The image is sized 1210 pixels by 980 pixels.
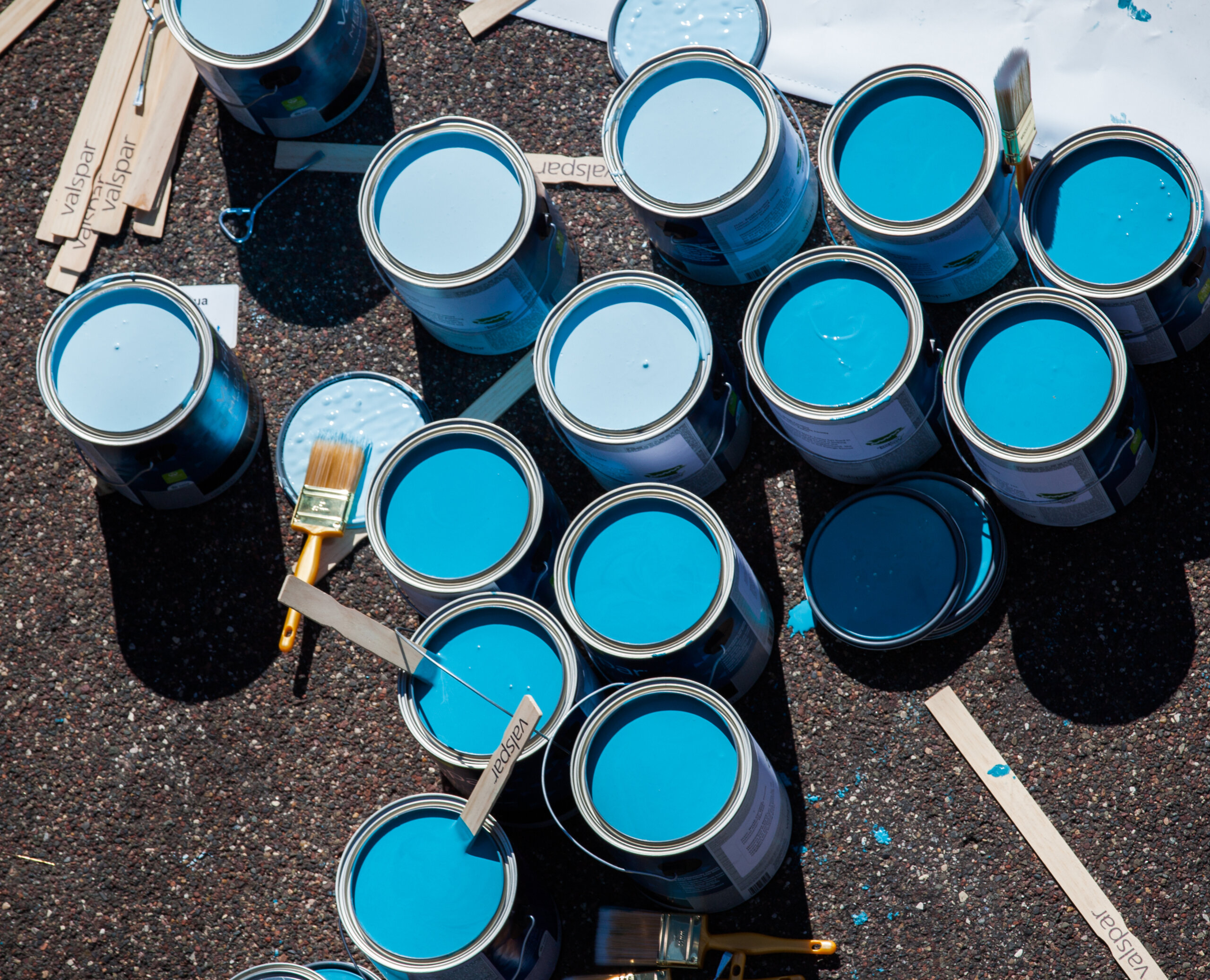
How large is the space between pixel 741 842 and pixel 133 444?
7.40 feet

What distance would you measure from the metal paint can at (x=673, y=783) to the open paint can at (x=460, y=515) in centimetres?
54

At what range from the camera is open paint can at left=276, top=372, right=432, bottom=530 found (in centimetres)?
407

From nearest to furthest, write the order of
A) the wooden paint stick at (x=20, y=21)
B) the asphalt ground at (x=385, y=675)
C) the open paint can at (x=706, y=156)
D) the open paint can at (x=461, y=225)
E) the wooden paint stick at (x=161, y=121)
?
the open paint can at (x=706, y=156)
the open paint can at (x=461, y=225)
the asphalt ground at (x=385, y=675)
the wooden paint stick at (x=161, y=121)
the wooden paint stick at (x=20, y=21)

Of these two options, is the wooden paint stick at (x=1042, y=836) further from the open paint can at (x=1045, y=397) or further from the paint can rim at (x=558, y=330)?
the paint can rim at (x=558, y=330)

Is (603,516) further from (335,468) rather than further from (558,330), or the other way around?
(335,468)

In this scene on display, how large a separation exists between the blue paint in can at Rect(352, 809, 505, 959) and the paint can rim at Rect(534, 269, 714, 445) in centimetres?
123

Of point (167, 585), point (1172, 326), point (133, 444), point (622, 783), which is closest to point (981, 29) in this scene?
point (1172, 326)

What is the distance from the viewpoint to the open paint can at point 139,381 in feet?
12.3

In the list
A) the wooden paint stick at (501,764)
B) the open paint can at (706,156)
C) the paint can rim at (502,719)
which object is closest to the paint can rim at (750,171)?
the open paint can at (706,156)

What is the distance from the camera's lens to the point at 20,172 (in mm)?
4430

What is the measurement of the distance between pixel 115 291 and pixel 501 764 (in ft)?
6.80

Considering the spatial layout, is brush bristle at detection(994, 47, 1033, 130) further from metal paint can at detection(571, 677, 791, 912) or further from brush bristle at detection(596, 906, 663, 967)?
brush bristle at detection(596, 906, 663, 967)

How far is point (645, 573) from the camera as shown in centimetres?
344

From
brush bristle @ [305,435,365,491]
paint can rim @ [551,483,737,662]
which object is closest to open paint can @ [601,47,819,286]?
paint can rim @ [551,483,737,662]
